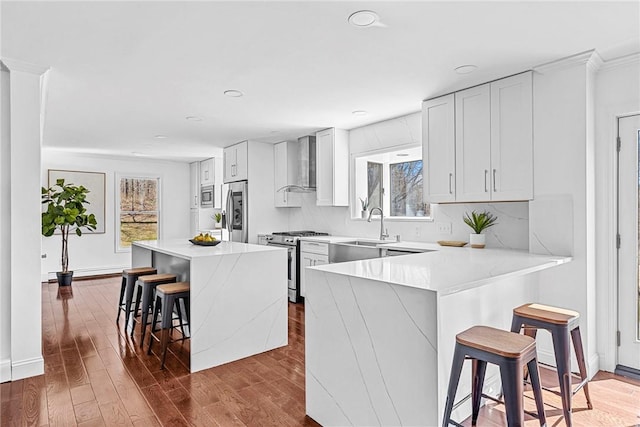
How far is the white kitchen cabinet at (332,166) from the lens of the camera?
495 centimetres

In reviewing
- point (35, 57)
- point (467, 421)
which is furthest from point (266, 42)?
point (467, 421)

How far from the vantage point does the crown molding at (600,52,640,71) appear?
2684mm

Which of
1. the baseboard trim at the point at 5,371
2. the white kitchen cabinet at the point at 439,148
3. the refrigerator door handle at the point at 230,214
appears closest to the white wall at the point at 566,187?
the white kitchen cabinet at the point at 439,148

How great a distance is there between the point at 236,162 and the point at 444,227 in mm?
3566

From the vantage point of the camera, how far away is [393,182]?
493 centimetres

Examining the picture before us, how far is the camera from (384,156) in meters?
4.88

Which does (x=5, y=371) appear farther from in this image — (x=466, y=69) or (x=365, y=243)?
(x=466, y=69)

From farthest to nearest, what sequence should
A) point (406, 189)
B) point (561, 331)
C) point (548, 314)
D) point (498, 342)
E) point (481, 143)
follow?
point (406, 189) → point (481, 143) → point (548, 314) → point (561, 331) → point (498, 342)

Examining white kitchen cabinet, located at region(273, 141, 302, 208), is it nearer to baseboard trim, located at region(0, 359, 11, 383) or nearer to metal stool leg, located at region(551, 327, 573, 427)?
baseboard trim, located at region(0, 359, 11, 383)

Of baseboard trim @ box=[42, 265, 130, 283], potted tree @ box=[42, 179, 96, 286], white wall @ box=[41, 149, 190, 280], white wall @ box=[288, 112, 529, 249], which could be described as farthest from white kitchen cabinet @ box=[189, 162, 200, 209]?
white wall @ box=[288, 112, 529, 249]

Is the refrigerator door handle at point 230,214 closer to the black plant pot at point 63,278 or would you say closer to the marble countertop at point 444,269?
the black plant pot at point 63,278

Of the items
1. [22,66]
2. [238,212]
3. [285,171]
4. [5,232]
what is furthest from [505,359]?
[238,212]

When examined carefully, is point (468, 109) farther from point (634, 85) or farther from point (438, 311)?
point (438, 311)

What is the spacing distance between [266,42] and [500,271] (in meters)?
2.00
